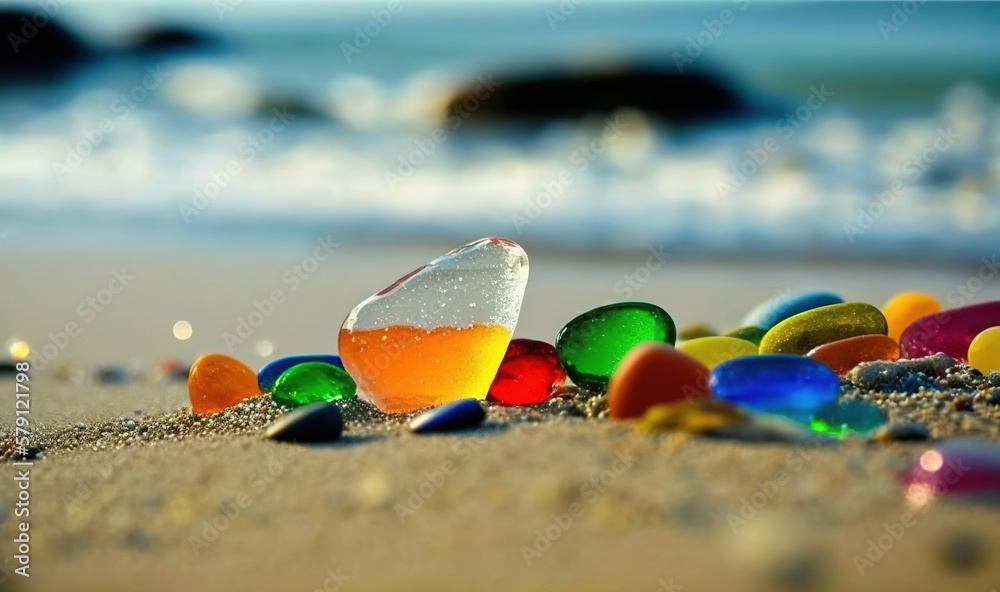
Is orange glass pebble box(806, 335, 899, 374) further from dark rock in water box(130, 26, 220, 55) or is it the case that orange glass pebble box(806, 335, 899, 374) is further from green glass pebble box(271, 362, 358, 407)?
dark rock in water box(130, 26, 220, 55)

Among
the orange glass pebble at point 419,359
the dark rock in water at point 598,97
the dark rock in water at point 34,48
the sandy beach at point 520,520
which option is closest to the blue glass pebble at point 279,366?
the orange glass pebble at point 419,359

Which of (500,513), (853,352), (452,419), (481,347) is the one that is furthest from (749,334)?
(500,513)

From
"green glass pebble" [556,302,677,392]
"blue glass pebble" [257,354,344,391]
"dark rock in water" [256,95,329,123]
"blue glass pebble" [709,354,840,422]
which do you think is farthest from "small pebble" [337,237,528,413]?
"dark rock in water" [256,95,329,123]

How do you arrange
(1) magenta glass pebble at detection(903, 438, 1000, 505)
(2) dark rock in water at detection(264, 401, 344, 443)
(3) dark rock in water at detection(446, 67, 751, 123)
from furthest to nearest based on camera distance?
(3) dark rock in water at detection(446, 67, 751, 123), (2) dark rock in water at detection(264, 401, 344, 443), (1) magenta glass pebble at detection(903, 438, 1000, 505)

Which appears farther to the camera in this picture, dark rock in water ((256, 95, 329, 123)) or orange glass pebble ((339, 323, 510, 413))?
dark rock in water ((256, 95, 329, 123))

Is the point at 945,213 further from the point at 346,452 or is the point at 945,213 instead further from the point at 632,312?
the point at 346,452

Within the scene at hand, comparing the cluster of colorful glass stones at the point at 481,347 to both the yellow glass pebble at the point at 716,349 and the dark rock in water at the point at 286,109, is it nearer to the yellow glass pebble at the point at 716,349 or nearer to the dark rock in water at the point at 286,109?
the yellow glass pebble at the point at 716,349

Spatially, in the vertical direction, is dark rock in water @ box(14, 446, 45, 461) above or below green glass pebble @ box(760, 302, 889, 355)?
below

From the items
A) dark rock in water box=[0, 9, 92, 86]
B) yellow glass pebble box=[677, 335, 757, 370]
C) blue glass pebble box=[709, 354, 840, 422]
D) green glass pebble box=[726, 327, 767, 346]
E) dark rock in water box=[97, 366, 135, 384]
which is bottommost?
dark rock in water box=[97, 366, 135, 384]

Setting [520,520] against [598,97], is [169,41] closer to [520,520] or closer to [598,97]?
[598,97]
